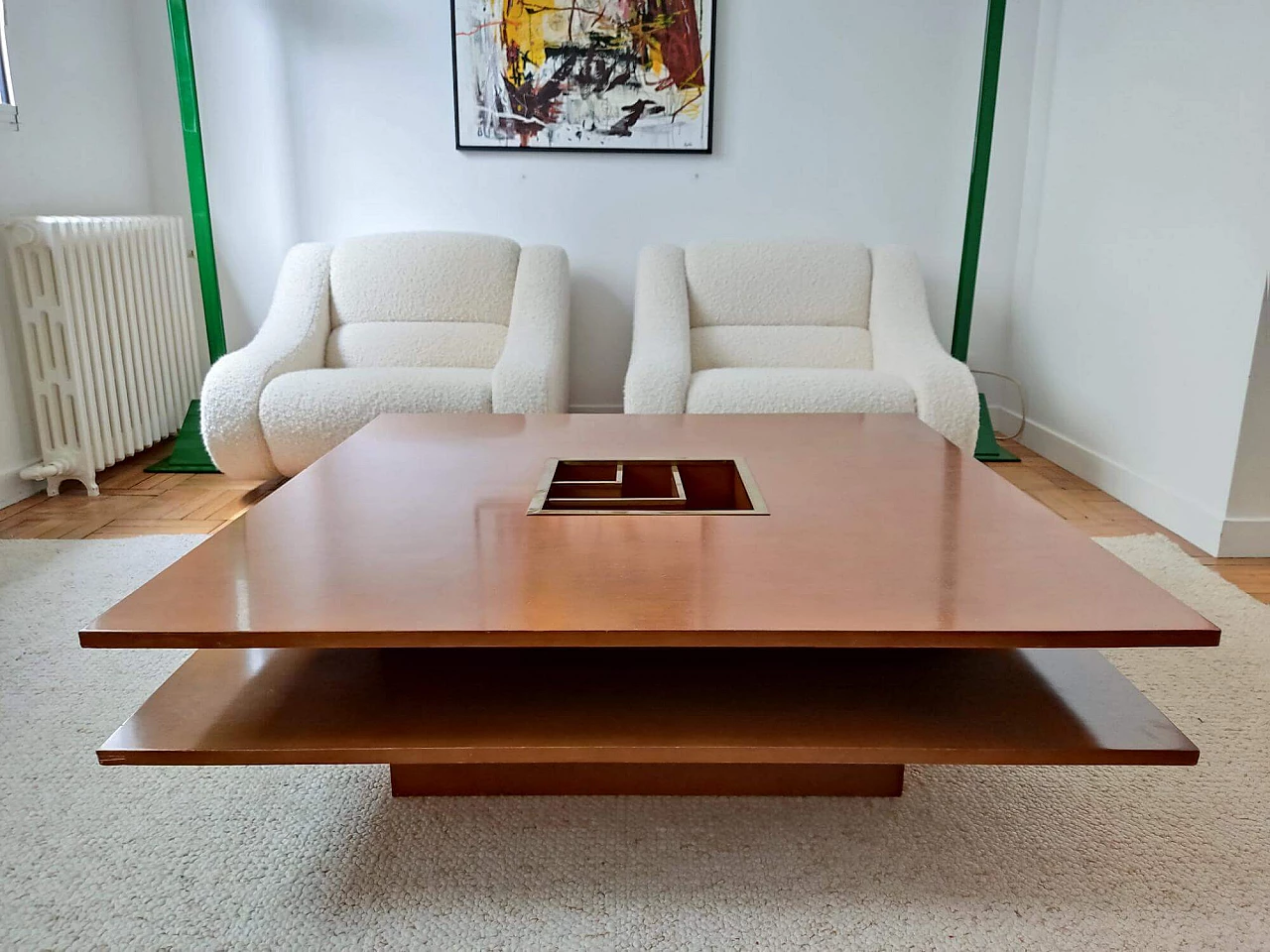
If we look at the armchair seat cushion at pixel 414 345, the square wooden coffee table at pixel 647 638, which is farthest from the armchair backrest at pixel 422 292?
the square wooden coffee table at pixel 647 638

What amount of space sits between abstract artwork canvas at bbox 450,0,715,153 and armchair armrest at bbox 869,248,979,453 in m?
0.82

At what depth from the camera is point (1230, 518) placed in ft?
6.91

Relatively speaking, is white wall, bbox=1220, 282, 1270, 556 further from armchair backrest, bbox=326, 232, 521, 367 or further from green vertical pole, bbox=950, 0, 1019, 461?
armchair backrest, bbox=326, 232, 521, 367

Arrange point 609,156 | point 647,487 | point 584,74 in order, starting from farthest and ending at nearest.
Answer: point 609,156
point 584,74
point 647,487

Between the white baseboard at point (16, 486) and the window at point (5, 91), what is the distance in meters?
0.93

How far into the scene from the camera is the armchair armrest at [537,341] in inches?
93.8

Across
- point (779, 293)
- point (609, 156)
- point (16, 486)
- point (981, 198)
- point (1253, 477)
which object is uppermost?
point (609, 156)

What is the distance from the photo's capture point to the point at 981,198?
115 inches

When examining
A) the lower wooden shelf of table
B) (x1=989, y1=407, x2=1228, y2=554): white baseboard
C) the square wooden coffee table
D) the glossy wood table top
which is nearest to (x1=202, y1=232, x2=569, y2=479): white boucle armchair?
the glossy wood table top

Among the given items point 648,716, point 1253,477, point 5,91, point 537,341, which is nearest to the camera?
point 648,716

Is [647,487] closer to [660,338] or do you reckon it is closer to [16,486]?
[660,338]

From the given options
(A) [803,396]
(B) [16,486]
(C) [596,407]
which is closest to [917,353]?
(A) [803,396]

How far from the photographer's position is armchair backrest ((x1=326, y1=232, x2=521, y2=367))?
2.84m

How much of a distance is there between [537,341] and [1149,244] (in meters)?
1.71
